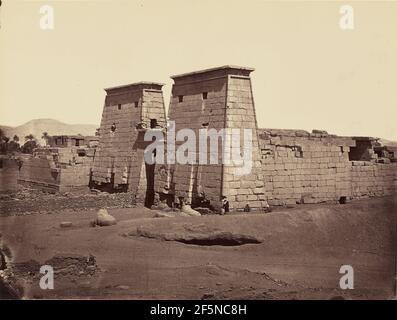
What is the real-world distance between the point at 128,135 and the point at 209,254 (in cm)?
1098

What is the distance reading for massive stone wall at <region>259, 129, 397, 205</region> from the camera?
57.3 ft

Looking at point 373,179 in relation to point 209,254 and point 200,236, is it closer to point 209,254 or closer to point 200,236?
point 200,236

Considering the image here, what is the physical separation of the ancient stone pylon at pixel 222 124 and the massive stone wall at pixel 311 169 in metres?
1.09

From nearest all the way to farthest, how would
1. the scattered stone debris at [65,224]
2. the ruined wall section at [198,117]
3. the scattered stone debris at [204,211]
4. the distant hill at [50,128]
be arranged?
1. the scattered stone debris at [65,224]
2. the scattered stone debris at [204,211]
3. the ruined wall section at [198,117]
4. the distant hill at [50,128]

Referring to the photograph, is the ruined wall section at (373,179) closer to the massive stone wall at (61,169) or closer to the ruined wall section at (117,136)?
the ruined wall section at (117,136)

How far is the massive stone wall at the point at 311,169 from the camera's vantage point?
1747 centimetres

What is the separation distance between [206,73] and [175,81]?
194cm

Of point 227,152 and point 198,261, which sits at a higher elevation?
point 227,152

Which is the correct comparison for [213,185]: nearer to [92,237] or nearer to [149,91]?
[92,237]

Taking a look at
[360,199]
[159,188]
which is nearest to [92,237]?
[159,188]

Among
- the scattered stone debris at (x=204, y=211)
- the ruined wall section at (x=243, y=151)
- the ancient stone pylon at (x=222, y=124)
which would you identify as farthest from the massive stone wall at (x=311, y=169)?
the scattered stone debris at (x=204, y=211)

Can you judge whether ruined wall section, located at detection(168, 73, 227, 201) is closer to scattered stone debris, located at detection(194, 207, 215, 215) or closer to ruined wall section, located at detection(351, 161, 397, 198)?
scattered stone debris, located at detection(194, 207, 215, 215)
